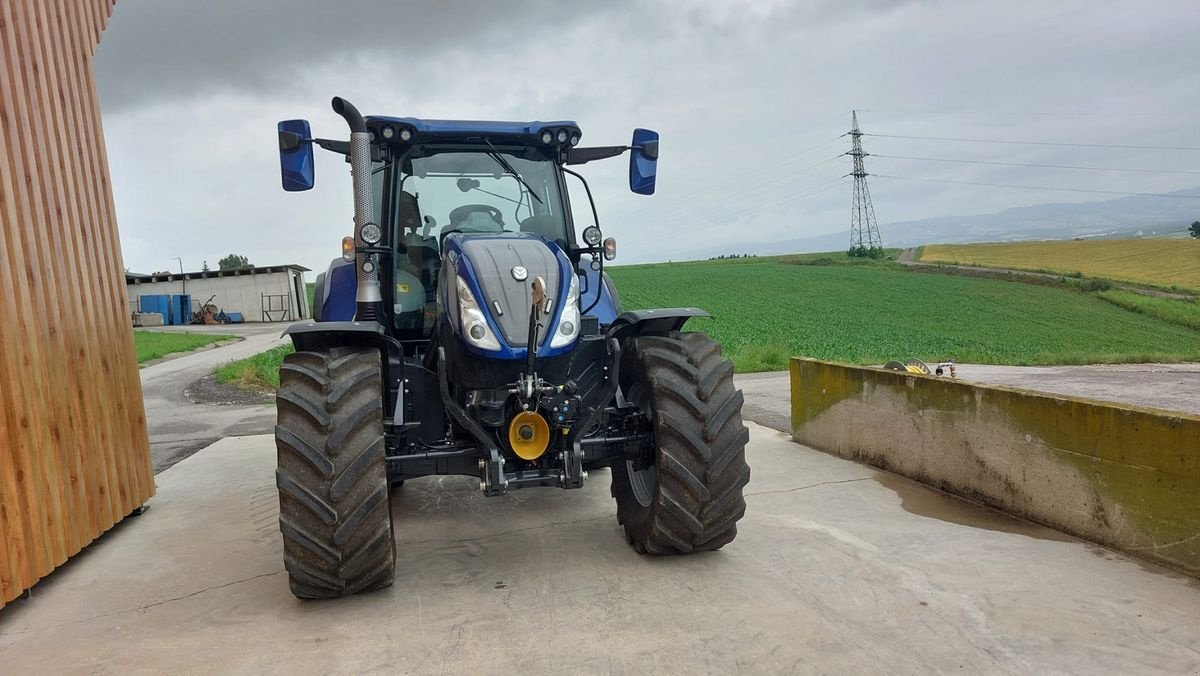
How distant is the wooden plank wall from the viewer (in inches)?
156

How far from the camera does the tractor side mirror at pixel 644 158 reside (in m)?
4.91

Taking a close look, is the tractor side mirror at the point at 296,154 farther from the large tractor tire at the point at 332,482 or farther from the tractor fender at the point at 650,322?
the tractor fender at the point at 650,322

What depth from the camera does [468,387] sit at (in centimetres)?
388

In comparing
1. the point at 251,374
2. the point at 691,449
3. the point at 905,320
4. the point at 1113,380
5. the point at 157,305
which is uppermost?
the point at 157,305

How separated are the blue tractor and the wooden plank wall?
4.86ft

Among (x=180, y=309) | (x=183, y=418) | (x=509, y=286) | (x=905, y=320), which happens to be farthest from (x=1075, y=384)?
(x=180, y=309)

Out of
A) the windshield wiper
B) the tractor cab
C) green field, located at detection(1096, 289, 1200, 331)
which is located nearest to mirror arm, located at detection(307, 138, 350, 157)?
the tractor cab

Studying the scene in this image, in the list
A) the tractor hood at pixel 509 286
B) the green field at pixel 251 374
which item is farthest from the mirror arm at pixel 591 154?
the green field at pixel 251 374

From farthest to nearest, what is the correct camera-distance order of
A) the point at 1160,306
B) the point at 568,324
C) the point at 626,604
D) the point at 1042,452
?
the point at 1160,306 → the point at 1042,452 → the point at 568,324 → the point at 626,604

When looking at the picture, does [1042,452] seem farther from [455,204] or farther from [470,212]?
[455,204]

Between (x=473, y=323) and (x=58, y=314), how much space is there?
109 inches

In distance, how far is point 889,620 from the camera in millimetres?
3371

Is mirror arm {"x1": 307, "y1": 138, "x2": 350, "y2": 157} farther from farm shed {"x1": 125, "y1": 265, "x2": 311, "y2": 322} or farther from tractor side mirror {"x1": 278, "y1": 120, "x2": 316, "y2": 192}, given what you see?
farm shed {"x1": 125, "y1": 265, "x2": 311, "y2": 322}

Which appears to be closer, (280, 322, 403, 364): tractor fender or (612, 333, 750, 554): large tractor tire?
(280, 322, 403, 364): tractor fender
